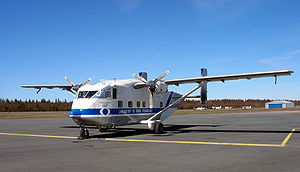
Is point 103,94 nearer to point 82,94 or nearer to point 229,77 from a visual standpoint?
point 82,94

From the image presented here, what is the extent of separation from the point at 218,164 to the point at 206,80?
1317cm

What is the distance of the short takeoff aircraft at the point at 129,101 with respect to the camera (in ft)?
56.0

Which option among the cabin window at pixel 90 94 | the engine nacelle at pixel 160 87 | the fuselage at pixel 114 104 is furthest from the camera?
the engine nacelle at pixel 160 87

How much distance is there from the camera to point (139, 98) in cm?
2109

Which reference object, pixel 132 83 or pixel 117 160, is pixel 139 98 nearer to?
pixel 132 83

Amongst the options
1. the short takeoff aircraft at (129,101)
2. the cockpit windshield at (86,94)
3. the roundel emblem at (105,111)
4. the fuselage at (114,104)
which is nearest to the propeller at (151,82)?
the short takeoff aircraft at (129,101)

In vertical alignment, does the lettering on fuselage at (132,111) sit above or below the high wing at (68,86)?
below

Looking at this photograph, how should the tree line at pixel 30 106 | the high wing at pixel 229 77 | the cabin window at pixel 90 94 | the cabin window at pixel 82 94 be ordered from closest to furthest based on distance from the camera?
the cabin window at pixel 90 94
the cabin window at pixel 82 94
the high wing at pixel 229 77
the tree line at pixel 30 106

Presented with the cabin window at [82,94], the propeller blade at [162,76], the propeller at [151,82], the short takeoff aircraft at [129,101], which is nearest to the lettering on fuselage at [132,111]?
the short takeoff aircraft at [129,101]

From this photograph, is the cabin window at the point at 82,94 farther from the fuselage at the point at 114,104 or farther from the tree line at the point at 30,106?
the tree line at the point at 30,106

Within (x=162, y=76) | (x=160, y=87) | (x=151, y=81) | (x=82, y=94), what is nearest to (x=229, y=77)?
(x=162, y=76)

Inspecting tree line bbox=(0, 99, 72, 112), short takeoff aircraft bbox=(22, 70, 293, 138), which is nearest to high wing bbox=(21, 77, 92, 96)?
short takeoff aircraft bbox=(22, 70, 293, 138)

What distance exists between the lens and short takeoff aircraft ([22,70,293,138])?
17.1 meters

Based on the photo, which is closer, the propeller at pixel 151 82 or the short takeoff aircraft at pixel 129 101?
the short takeoff aircraft at pixel 129 101
